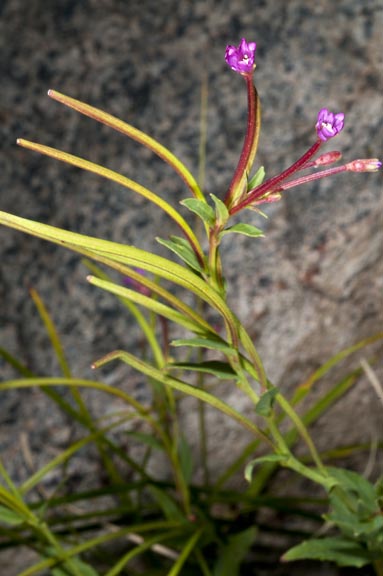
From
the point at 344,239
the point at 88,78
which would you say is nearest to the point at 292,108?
the point at 344,239

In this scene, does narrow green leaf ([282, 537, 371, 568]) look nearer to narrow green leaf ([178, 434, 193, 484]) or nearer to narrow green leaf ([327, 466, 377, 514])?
narrow green leaf ([327, 466, 377, 514])

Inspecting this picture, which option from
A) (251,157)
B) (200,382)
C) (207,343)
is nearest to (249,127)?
(251,157)

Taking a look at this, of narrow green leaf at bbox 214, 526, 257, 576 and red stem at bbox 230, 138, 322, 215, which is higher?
red stem at bbox 230, 138, 322, 215

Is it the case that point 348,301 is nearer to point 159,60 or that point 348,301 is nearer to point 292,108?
point 292,108

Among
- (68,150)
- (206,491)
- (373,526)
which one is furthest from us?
(68,150)

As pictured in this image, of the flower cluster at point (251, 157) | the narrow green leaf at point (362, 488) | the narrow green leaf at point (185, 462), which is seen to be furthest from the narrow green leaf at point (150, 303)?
the narrow green leaf at point (185, 462)

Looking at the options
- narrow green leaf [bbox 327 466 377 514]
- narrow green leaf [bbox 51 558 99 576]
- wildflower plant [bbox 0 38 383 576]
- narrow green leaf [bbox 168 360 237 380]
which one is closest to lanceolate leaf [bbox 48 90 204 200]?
wildflower plant [bbox 0 38 383 576]
